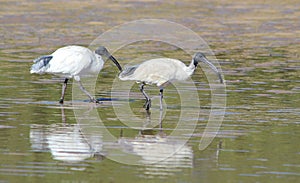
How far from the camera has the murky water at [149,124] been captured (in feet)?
29.2

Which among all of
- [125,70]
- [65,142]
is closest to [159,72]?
[125,70]

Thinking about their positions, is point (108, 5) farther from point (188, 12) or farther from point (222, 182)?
point (222, 182)

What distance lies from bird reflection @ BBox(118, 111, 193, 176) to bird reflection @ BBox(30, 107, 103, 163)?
1.27 ft

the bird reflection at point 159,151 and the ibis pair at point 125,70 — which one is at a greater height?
the ibis pair at point 125,70

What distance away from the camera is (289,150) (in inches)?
394

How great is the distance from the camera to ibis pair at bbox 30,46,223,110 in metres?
13.5

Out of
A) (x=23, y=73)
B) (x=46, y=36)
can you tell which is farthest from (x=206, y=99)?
(x=46, y=36)

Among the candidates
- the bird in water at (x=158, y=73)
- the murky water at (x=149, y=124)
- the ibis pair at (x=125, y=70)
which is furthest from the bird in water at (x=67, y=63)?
the bird in water at (x=158, y=73)

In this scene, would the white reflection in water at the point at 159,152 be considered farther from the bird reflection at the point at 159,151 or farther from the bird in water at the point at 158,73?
the bird in water at the point at 158,73

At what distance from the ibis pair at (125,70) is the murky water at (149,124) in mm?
455

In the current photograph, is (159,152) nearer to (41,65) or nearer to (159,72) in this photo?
(159,72)

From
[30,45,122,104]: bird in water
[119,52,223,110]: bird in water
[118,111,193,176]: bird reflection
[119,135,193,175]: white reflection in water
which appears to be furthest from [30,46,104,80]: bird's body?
[119,135,193,175]: white reflection in water

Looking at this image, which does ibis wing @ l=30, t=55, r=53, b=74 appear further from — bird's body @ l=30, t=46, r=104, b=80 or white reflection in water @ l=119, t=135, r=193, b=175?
white reflection in water @ l=119, t=135, r=193, b=175

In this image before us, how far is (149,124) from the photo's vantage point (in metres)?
12.1
